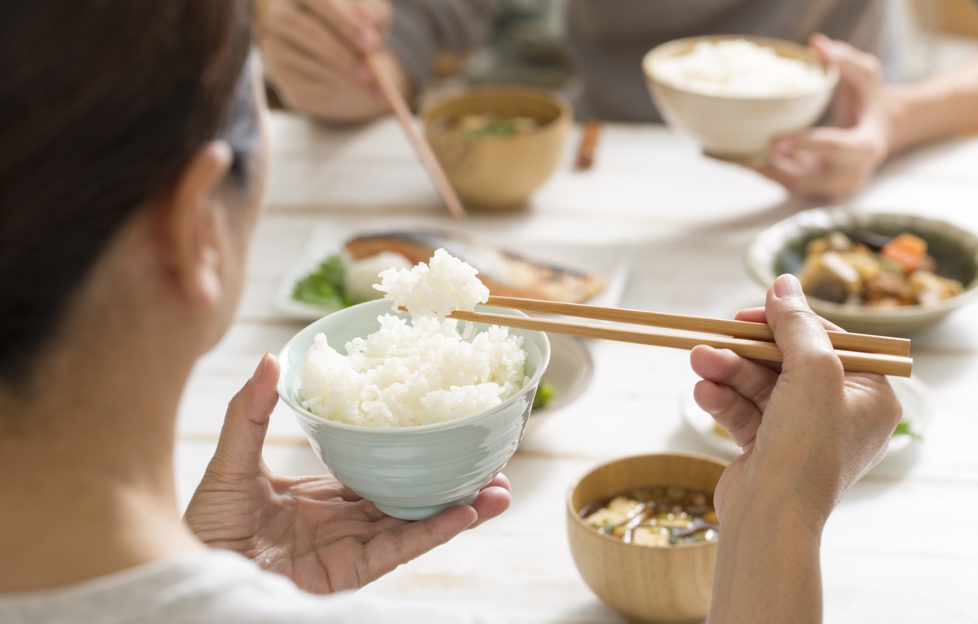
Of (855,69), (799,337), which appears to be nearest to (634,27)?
(855,69)

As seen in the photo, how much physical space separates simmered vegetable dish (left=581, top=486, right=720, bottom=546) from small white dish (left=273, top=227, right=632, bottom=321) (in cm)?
65

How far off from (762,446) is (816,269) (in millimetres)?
849

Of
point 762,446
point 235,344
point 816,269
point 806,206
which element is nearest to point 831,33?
point 806,206

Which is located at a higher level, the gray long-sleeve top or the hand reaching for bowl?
the hand reaching for bowl

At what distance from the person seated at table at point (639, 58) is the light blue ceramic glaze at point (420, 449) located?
1356 millimetres

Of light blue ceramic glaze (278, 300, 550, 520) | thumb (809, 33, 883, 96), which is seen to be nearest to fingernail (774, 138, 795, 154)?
thumb (809, 33, 883, 96)

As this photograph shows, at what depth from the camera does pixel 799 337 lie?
1.04 meters

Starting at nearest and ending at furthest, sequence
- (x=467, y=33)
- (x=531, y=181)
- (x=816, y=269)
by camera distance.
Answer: (x=816, y=269) → (x=531, y=181) → (x=467, y=33)

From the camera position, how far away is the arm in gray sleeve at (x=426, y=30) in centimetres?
290

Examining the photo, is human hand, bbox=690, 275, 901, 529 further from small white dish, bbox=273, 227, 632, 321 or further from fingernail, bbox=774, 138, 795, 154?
fingernail, bbox=774, 138, 795, 154

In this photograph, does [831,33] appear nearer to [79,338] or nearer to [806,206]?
[806,206]

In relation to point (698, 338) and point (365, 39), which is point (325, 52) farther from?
point (698, 338)

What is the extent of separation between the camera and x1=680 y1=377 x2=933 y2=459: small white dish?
1.46 m

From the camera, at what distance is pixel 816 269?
1.79 m
